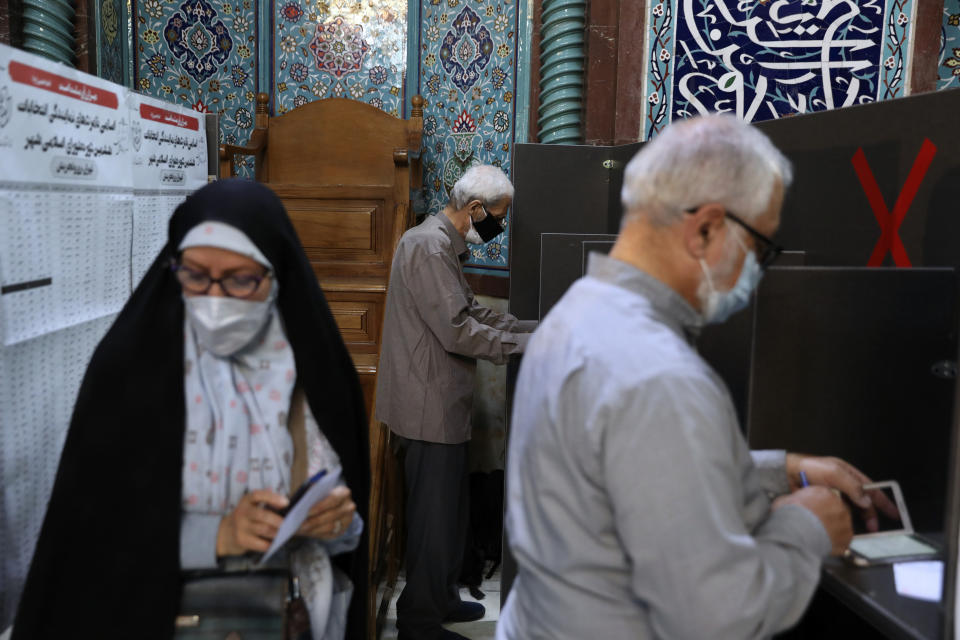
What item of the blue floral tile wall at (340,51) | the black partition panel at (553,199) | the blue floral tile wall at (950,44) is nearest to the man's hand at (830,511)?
the black partition panel at (553,199)

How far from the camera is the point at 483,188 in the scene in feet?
11.3

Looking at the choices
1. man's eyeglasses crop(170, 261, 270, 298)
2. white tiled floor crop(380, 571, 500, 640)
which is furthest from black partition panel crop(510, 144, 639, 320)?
man's eyeglasses crop(170, 261, 270, 298)

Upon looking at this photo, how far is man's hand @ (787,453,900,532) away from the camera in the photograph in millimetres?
1601

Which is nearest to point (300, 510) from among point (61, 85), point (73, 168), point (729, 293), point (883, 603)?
point (729, 293)

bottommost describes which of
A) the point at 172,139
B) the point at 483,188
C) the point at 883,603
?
the point at 883,603

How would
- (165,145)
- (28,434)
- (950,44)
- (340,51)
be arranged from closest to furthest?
(28,434)
(165,145)
(950,44)
(340,51)

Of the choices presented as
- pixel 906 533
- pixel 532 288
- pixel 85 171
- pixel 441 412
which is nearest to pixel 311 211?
pixel 532 288

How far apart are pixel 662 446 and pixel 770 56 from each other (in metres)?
3.16

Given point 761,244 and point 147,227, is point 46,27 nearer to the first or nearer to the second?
point 147,227

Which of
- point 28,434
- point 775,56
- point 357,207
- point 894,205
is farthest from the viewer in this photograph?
point 357,207

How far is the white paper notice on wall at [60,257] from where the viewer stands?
1.91 meters

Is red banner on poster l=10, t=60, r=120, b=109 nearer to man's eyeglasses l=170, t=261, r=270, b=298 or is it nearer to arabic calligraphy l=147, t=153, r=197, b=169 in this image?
arabic calligraphy l=147, t=153, r=197, b=169

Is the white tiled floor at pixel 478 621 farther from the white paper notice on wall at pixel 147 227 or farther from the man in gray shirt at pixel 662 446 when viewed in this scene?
the man in gray shirt at pixel 662 446

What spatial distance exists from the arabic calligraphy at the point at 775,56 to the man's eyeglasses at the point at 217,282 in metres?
2.81
